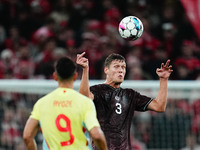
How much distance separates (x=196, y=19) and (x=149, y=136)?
7.58 ft

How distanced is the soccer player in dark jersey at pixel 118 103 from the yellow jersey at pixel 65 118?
4.42 ft

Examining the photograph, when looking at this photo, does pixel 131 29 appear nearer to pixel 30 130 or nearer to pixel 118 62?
pixel 118 62

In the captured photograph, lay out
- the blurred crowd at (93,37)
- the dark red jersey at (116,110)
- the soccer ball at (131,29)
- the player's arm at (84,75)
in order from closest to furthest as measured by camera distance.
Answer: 1. the player's arm at (84,75)
2. the dark red jersey at (116,110)
3. the soccer ball at (131,29)
4. the blurred crowd at (93,37)

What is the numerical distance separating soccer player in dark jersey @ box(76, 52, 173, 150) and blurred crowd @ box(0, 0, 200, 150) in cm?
284

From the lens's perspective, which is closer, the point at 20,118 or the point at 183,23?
the point at 20,118

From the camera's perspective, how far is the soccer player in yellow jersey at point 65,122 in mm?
4957

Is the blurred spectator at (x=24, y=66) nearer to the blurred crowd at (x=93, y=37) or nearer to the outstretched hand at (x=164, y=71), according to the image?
the blurred crowd at (x=93, y=37)

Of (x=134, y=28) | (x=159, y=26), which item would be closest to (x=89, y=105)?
(x=134, y=28)

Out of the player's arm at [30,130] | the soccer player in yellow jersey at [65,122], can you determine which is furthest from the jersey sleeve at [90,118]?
the player's arm at [30,130]

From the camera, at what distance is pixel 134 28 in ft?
23.4

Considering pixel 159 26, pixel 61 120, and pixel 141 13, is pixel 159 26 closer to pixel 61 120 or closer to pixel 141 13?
pixel 141 13

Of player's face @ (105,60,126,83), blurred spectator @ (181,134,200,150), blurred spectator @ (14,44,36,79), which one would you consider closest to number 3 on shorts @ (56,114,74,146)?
player's face @ (105,60,126,83)

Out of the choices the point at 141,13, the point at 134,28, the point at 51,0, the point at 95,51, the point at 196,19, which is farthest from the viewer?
the point at 51,0

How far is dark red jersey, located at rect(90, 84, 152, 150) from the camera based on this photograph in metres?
6.40
